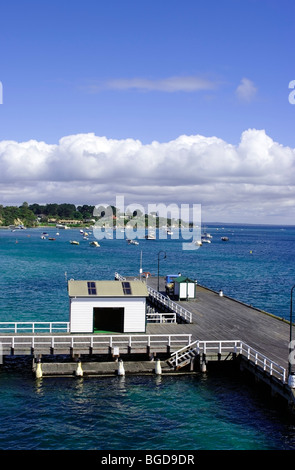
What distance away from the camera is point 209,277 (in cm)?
9644

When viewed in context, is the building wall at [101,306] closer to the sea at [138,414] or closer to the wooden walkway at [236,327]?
→ the wooden walkway at [236,327]

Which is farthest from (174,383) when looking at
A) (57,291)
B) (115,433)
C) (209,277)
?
(209,277)

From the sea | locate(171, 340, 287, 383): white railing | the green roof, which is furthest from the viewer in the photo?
the green roof

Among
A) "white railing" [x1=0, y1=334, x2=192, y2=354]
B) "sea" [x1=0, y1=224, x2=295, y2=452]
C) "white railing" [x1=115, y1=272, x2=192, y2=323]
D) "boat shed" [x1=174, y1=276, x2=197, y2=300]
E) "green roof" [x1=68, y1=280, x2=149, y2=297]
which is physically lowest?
"sea" [x1=0, y1=224, x2=295, y2=452]

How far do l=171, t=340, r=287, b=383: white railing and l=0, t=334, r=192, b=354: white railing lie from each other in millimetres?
758

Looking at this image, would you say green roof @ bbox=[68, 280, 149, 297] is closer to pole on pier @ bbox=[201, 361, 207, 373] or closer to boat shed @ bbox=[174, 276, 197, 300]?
pole on pier @ bbox=[201, 361, 207, 373]

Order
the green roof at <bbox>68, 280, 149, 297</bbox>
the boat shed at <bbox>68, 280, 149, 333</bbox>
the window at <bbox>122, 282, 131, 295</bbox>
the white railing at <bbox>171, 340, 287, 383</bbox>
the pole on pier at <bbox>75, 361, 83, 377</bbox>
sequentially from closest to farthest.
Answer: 1. the white railing at <bbox>171, 340, 287, 383</bbox>
2. the pole on pier at <bbox>75, 361, 83, 377</bbox>
3. the boat shed at <bbox>68, 280, 149, 333</bbox>
4. the green roof at <bbox>68, 280, 149, 297</bbox>
5. the window at <bbox>122, 282, 131, 295</bbox>

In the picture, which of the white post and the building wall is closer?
the white post

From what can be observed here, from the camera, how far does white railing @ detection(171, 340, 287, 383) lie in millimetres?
31388

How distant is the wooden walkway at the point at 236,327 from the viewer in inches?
1378

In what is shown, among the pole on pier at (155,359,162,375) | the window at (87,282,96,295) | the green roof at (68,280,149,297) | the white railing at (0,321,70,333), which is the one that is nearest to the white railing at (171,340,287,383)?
the pole on pier at (155,359,162,375)

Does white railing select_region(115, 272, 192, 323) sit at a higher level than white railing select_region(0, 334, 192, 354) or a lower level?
higher

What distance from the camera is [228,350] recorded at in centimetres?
3459
